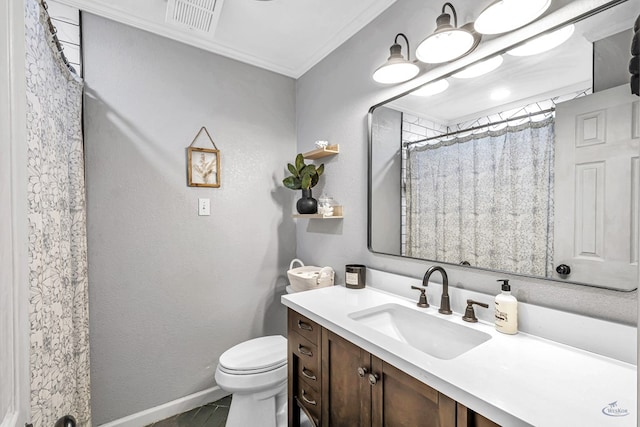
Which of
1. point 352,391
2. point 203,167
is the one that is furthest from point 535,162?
point 203,167

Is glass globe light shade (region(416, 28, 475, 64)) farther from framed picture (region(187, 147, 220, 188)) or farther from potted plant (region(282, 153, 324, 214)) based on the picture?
framed picture (region(187, 147, 220, 188))

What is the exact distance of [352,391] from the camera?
107cm

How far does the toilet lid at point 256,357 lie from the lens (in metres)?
1.56

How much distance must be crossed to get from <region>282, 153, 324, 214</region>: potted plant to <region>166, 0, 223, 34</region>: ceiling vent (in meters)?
0.96

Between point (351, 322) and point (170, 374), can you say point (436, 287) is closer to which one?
point (351, 322)

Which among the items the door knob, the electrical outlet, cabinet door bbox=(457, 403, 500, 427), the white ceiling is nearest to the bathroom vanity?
cabinet door bbox=(457, 403, 500, 427)

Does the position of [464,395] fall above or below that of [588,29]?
below

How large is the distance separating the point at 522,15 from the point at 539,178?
59 cm

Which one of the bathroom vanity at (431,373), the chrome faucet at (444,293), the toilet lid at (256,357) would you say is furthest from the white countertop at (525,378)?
the toilet lid at (256,357)

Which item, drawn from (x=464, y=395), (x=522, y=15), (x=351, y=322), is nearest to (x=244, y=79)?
(x=522, y=15)

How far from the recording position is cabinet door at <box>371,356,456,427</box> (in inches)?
30.1

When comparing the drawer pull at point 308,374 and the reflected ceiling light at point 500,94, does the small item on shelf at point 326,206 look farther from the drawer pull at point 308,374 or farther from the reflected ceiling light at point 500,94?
the reflected ceiling light at point 500,94

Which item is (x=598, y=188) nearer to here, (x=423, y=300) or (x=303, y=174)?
(x=423, y=300)

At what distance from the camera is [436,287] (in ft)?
4.36
